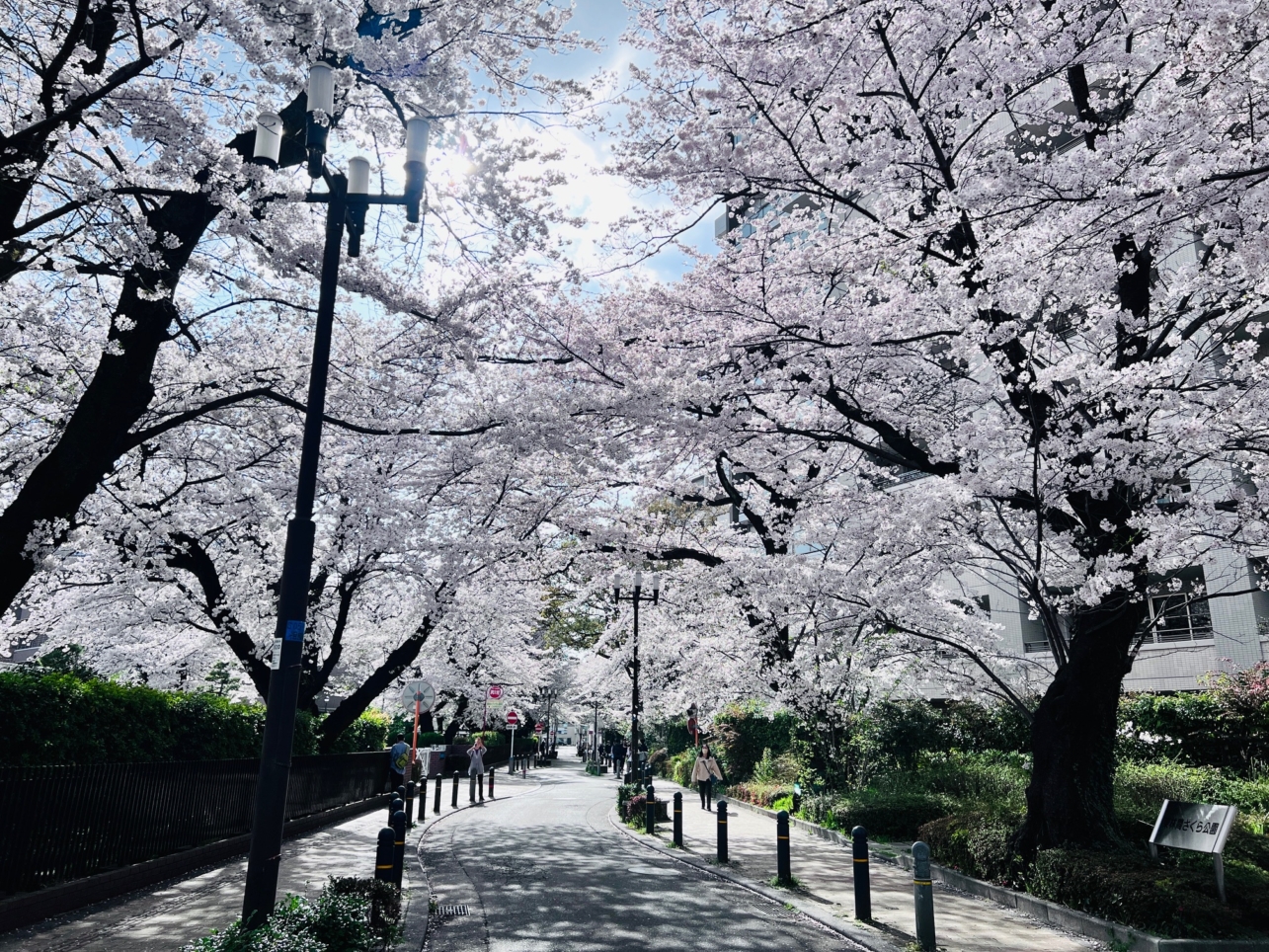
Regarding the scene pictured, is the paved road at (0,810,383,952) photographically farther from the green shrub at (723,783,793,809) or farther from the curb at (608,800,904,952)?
the green shrub at (723,783,793,809)

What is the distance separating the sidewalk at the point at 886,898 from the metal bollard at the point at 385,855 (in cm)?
492

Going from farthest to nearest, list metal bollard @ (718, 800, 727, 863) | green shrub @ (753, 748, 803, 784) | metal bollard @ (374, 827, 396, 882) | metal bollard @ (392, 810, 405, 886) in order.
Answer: green shrub @ (753, 748, 803, 784), metal bollard @ (718, 800, 727, 863), metal bollard @ (392, 810, 405, 886), metal bollard @ (374, 827, 396, 882)

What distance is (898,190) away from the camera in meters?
11.3

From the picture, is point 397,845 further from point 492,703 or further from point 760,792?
point 492,703

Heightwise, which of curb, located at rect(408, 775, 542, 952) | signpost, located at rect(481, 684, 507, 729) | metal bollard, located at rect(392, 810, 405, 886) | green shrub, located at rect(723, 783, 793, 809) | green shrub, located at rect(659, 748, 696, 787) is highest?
signpost, located at rect(481, 684, 507, 729)

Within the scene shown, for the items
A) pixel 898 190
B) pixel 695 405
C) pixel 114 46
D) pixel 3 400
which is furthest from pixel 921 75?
pixel 3 400

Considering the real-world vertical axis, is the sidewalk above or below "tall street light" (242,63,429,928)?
below

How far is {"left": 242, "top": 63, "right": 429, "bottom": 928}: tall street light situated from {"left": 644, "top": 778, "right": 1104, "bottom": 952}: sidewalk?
599 cm

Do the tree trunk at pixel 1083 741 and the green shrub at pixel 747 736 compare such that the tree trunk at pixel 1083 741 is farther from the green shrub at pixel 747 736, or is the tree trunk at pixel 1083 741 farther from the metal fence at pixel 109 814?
the green shrub at pixel 747 736

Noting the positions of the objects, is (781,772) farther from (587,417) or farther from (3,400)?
(3,400)

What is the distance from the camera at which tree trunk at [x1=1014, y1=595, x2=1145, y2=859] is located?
33.1 ft

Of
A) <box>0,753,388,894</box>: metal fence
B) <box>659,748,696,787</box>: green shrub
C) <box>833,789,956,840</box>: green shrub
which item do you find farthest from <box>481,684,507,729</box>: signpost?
<box>0,753,388,894</box>: metal fence

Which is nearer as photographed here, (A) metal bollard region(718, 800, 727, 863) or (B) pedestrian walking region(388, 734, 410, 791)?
(A) metal bollard region(718, 800, 727, 863)

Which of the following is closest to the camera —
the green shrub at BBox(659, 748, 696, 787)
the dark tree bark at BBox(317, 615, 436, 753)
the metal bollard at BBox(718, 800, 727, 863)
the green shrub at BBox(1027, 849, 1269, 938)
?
the green shrub at BBox(1027, 849, 1269, 938)
